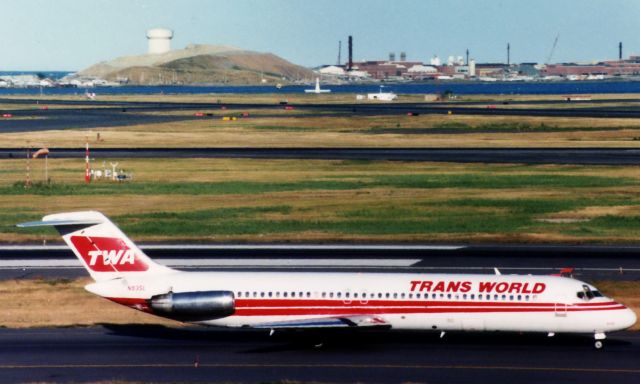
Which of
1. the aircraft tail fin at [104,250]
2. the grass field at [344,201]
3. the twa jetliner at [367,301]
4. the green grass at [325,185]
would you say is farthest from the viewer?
the green grass at [325,185]

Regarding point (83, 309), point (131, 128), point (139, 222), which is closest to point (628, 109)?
point (131, 128)

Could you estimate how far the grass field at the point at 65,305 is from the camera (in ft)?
142

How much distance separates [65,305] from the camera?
151 feet

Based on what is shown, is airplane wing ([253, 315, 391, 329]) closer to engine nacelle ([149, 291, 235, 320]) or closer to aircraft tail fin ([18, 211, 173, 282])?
engine nacelle ([149, 291, 235, 320])

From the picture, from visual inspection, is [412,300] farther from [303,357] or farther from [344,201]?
[344,201]

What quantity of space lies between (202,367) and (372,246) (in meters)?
25.8

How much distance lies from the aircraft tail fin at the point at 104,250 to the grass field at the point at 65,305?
4.75m

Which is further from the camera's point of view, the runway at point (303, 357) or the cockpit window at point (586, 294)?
the cockpit window at point (586, 294)

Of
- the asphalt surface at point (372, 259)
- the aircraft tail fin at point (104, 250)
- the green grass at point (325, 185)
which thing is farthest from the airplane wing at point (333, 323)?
the green grass at point (325, 185)

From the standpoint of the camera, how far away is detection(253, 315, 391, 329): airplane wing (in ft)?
120

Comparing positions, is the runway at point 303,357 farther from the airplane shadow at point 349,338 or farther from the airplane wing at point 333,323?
the airplane wing at point 333,323

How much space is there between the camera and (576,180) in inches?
3408

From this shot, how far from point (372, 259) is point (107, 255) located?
66.2ft

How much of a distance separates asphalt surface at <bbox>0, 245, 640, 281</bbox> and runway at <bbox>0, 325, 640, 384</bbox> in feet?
41.4
